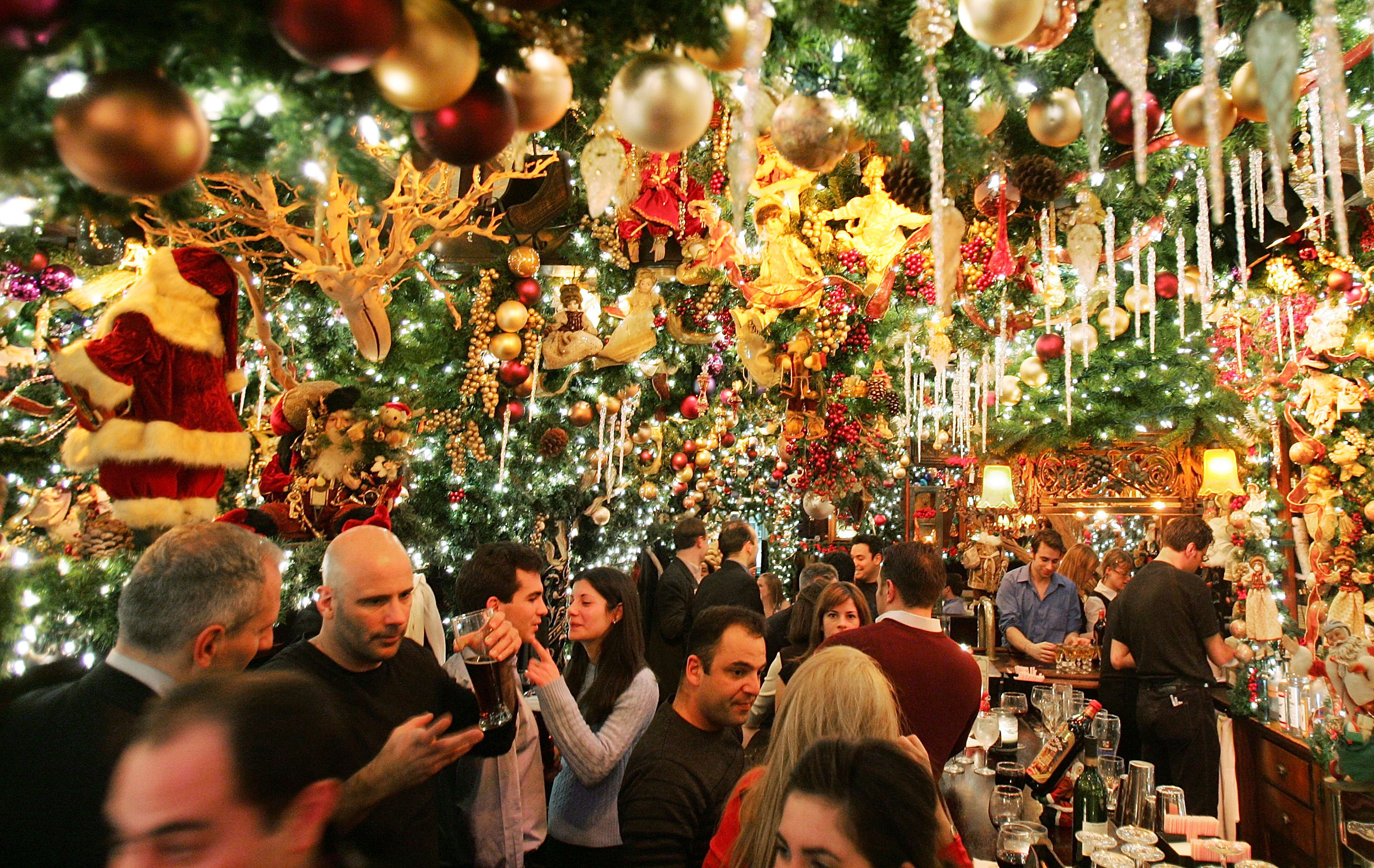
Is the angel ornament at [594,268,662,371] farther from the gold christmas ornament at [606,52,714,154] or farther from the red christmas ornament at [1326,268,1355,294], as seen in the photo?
the gold christmas ornament at [606,52,714,154]

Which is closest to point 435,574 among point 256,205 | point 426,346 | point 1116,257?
point 426,346

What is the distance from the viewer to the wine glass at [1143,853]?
2.22 meters

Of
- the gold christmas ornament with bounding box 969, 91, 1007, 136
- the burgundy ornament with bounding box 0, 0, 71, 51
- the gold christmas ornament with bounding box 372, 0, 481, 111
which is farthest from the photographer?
the gold christmas ornament with bounding box 969, 91, 1007, 136

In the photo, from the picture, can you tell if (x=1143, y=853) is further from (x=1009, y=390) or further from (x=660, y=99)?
(x=1009, y=390)

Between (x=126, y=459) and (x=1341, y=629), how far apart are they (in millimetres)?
4282

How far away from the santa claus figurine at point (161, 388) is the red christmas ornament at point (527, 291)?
5.71 ft

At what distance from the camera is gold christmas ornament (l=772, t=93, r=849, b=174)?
137 centimetres

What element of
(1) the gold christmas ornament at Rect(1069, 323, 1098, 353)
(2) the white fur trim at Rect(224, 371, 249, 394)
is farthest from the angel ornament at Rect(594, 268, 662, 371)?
(2) the white fur trim at Rect(224, 371, 249, 394)

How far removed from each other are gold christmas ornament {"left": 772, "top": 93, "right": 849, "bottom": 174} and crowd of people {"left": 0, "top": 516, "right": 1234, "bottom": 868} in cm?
95

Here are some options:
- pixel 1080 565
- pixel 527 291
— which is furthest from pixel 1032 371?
pixel 527 291

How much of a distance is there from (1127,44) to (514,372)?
350 cm

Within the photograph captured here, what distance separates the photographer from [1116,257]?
9.75ft

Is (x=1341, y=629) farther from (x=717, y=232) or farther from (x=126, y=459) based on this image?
(x=126, y=459)

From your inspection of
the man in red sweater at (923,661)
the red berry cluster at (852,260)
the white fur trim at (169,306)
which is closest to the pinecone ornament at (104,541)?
the white fur trim at (169,306)
